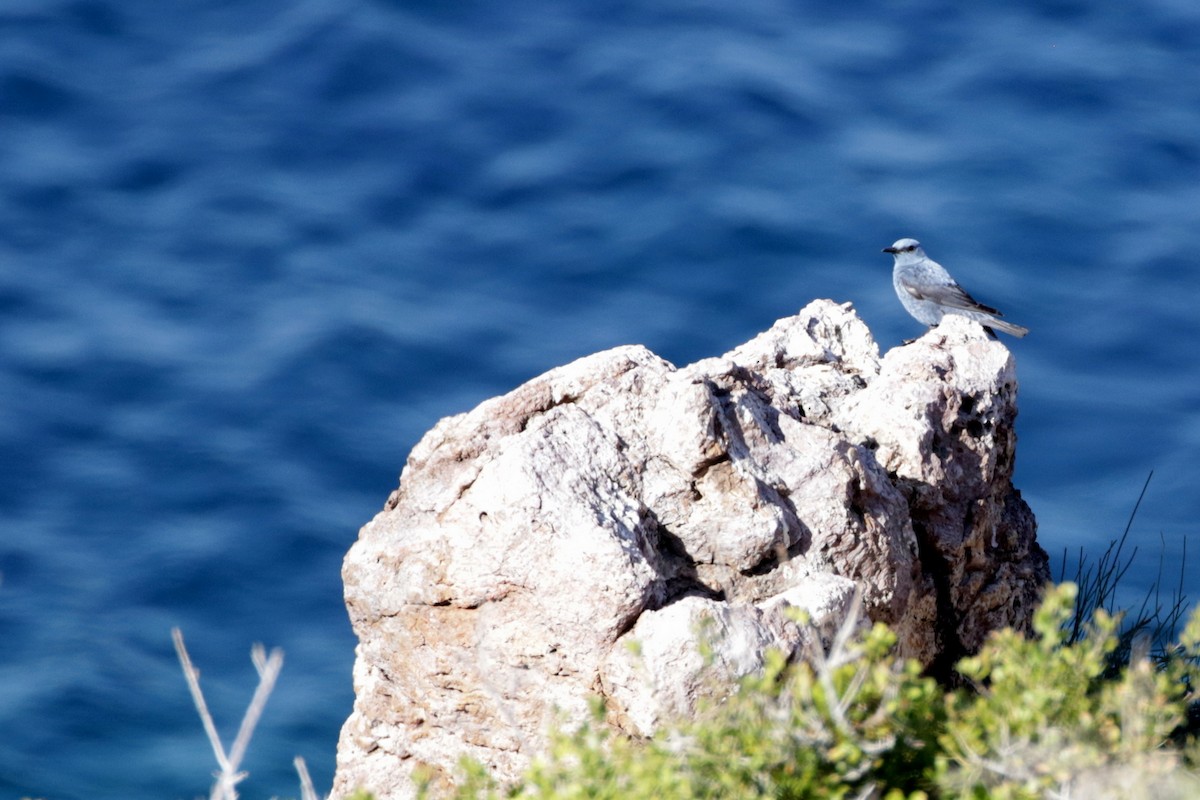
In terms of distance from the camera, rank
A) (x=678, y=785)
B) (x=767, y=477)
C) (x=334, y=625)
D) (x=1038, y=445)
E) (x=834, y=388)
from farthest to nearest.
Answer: (x=1038, y=445) → (x=334, y=625) → (x=834, y=388) → (x=767, y=477) → (x=678, y=785)

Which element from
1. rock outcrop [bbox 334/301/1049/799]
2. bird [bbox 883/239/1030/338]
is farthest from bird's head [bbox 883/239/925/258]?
rock outcrop [bbox 334/301/1049/799]

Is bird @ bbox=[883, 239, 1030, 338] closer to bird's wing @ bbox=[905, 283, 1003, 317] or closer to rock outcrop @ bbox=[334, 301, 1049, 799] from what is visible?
bird's wing @ bbox=[905, 283, 1003, 317]

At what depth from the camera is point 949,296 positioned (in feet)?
28.3

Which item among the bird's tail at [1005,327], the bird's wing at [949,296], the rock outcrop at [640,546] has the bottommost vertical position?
the rock outcrop at [640,546]

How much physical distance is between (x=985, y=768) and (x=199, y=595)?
46.7ft

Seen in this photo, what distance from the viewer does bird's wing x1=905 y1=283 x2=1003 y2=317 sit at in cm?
847

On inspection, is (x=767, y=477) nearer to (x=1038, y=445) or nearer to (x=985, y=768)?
(x=985, y=768)

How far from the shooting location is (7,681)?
1552 cm

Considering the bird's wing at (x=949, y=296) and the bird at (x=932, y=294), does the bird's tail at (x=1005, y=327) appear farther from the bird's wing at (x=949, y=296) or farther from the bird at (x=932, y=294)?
the bird's wing at (x=949, y=296)

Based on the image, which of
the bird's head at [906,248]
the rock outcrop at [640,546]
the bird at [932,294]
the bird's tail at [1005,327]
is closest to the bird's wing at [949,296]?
the bird at [932,294]

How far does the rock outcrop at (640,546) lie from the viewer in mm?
4742

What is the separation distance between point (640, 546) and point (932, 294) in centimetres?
435

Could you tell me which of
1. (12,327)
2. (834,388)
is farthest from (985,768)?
(12,327)

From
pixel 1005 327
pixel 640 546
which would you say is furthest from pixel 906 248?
pixel 640 546
